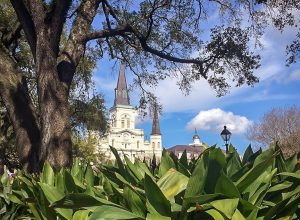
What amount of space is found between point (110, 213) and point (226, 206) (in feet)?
1.61

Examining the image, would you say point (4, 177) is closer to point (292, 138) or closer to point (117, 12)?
point (117, 12)

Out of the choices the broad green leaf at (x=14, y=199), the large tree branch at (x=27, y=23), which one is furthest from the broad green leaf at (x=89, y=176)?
the large tree branch at (x=27, y=23)

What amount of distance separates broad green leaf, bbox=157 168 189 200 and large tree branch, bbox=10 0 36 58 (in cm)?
748

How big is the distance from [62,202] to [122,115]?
145 meters

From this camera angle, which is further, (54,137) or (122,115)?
(122,115)

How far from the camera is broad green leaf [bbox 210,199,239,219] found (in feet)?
5.44

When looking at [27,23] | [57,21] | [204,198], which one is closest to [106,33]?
[57,21]

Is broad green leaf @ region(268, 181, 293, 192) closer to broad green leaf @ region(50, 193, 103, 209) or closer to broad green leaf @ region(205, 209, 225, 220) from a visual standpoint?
broad green leaf @ region(205, 209, 225, 220)

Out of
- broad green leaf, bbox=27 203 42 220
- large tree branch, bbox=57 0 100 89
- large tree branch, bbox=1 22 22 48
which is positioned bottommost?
broad green leaf, bbox=27 203 42 220

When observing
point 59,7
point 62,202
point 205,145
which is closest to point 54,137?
point 59,7

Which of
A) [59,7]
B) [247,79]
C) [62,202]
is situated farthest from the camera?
[247,79]

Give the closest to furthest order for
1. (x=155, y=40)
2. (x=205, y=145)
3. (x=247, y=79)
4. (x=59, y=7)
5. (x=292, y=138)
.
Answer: (x=205, y=145) → (x=59, y=7) → (x=247, y=79) → (x=155, y=40) → (x=292, y=138)

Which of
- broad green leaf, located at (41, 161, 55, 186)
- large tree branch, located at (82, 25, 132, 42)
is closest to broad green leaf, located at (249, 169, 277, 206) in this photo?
broad green leaf, located at (41, 161, 55, 186)

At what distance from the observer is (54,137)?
25.2 feet
